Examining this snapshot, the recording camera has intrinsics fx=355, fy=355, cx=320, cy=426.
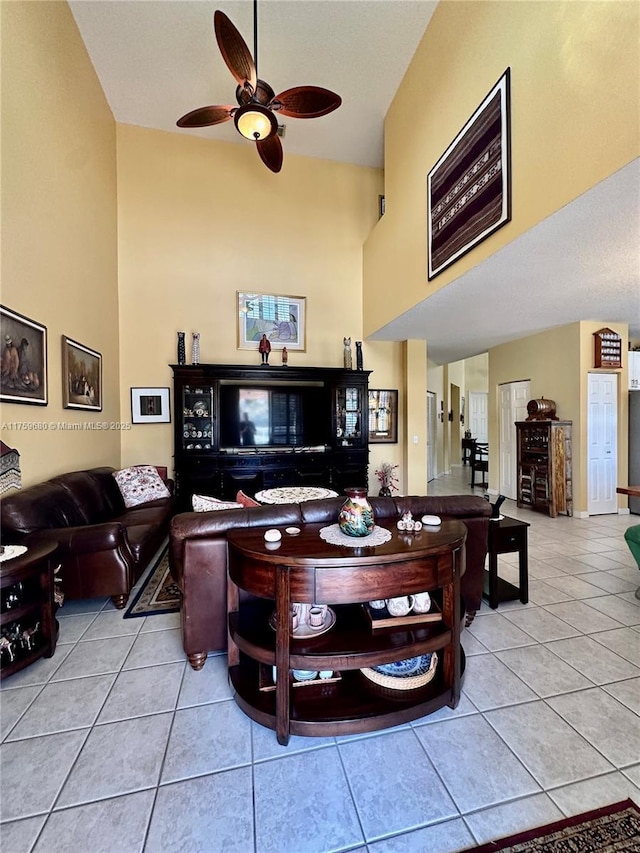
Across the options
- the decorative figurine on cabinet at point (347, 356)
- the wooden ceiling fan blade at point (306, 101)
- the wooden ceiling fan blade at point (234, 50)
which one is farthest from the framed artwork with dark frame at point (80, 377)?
the decorative figurine on cabinet at point (347, 356)

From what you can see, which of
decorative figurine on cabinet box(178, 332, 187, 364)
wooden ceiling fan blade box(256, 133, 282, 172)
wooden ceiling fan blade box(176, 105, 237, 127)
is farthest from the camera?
decorative figurine on cabinet box(178, 332, 187, 364)

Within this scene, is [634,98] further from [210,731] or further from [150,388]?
[150,388]

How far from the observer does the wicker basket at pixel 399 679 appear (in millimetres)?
1596

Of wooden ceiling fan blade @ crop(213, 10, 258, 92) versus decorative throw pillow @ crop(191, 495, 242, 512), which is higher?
wooden ceiling fan blade @ crop(213, 10, 258, 92)

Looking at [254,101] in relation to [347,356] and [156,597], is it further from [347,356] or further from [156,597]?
[156,597]

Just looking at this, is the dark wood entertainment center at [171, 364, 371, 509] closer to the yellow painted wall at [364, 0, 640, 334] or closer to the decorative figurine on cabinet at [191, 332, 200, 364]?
the decorative figurine on cabinet at [191, 332, 200, 364]

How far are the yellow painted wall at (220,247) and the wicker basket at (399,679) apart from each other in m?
4.23

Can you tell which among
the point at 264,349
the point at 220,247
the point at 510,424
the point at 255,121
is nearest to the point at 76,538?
the point at 264,349

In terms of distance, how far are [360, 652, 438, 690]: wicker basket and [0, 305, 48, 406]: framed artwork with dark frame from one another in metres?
2.86

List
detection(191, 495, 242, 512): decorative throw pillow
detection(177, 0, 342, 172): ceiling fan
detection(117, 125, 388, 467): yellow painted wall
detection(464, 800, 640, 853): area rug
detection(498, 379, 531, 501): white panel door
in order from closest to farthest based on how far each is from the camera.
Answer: detection(464, 800, 640, 853): area rug
detection(191, 495, 242, 512): decorative throw pillow
detection(177, 0, 342, 172): ceiling fan
detection(117, 125, 388, 467): yellow painted wall
detection(498, 379, 531, 501): white panel door

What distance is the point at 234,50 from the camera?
8.69 feet

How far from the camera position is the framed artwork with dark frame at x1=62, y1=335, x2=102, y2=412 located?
3350 mm

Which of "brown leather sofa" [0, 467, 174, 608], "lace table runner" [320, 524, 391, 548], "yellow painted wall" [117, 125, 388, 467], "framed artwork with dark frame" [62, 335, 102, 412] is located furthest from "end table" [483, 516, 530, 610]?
"framed artwork with dark frame" [62, 335, 102, 412]

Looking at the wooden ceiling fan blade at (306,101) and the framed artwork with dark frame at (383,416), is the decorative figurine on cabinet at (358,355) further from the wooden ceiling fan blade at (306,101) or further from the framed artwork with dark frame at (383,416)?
the wooden ceiling fan blade at (306,101)
